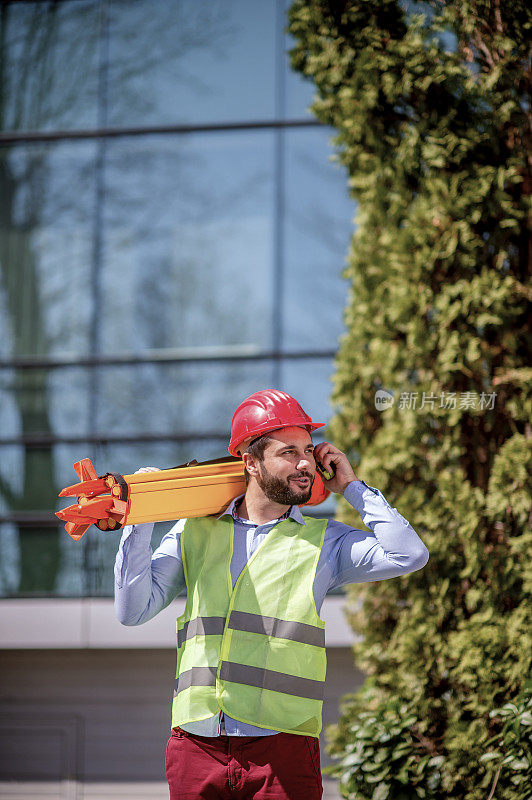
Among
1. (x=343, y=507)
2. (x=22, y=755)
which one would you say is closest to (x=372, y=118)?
(x=343, y=507)

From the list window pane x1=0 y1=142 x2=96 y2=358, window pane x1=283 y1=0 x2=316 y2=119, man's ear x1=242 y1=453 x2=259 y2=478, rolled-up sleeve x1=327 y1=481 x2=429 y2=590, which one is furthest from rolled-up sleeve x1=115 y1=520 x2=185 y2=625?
window pane x1=283 y1=0 x2=316 y2=119

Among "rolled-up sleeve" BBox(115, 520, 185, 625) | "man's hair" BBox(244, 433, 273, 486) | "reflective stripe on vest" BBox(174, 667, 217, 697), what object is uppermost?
"man's hair" BBox(244, 433, 273, 486)

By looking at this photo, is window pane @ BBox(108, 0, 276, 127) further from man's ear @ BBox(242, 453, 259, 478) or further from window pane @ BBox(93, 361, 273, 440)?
man's ear @ BBox(242, 453, 259, 478)

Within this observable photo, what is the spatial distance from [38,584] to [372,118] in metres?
4.09

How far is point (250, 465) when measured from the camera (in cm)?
294

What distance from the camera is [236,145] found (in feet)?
24.6

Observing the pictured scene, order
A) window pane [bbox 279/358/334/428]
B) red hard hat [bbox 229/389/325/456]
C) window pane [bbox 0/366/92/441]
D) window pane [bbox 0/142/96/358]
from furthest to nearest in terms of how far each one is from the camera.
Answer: window pane [bbox 0/142/96/358] → window pane [bbox 0/366/92/441] → window pane [bbox 279/358/334/428] → red hard hat [bbox 229/389/325/456]

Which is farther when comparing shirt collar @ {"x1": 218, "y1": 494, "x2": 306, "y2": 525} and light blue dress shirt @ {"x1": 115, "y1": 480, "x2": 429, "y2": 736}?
shirt collar @ {"x1": 218, "y1": 494, "x2": 306, "y2": 525}

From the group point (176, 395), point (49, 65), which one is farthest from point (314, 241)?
point (49, 65)

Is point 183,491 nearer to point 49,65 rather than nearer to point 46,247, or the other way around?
point 46,247

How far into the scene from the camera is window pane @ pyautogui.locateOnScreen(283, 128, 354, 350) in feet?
23.5

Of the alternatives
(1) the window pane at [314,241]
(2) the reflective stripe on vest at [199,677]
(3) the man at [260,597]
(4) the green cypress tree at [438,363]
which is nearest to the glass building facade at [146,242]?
(1) the window pane at [314,241]

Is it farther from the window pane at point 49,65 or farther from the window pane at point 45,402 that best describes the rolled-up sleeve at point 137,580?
the window pane at point 49,65

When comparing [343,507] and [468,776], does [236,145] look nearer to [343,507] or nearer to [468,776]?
[343,507]
